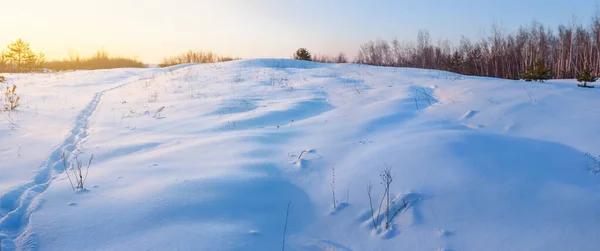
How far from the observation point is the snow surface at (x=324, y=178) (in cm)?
233

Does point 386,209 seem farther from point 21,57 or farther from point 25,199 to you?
point 21,57

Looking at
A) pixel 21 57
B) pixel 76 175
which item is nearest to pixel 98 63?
pixel 21 57

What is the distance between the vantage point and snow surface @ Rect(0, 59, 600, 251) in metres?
2.33

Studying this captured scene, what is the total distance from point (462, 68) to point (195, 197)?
103 feet

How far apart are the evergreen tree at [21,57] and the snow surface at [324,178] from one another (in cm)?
3067

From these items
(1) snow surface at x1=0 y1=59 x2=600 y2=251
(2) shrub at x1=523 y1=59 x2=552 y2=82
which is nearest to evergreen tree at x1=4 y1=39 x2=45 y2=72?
(1) snow surface at x1=0 y1=59 x2=600 y2=251

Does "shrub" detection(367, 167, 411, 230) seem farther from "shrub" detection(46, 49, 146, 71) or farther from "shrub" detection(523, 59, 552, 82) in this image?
"shrub" detection(46, 49, 146, 71)

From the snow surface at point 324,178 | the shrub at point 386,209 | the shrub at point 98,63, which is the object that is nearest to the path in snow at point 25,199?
the snow surface at point 324,178

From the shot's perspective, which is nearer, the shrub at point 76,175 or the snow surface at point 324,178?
the snow surface at point 324,178

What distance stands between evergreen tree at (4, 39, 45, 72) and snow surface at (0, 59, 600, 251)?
30672 millimetres

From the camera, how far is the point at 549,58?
26.5 metres

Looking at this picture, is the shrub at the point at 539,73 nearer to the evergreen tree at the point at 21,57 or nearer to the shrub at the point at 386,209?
the shrub at the point at 386,209

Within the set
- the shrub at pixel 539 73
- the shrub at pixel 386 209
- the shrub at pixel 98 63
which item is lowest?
the shrub at pixel 386 209

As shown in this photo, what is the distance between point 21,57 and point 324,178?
119 ft
